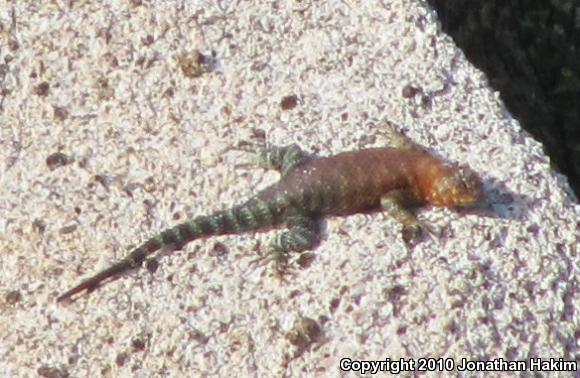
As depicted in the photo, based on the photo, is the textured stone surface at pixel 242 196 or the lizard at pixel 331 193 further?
the lizard at pixel 331 193

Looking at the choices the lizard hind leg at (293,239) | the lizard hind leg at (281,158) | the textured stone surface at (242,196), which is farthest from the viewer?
the lizard hind leg at (281,158)

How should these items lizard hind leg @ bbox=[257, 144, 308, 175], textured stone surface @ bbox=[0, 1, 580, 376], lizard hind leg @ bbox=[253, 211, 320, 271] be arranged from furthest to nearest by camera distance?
lizard hind leg @ bbox=[257, 144, 308, 175] < lizard hind leg @ bbox=[253, 211, 320, 271] < textured stone surface @ bbox=[0, 1, 580, 376]

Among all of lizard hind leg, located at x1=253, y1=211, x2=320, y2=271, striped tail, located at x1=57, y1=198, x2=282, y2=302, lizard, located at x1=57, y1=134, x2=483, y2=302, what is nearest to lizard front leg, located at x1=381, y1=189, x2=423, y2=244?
lizard, located at x1=57, y1=134, x2=483, y2=302

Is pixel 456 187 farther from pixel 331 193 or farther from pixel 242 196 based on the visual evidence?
pixel 242 196

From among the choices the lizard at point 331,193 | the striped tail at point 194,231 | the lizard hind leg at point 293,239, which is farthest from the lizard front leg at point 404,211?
the striped tail at point 194,231

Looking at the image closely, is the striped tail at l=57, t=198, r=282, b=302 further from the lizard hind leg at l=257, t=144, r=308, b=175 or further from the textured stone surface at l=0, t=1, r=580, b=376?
the lizard hind leg at l=257, t=144, r=308, b=175

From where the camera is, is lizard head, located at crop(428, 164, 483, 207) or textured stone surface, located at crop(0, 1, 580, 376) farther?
lizard head, located at crop(428, 164, 483, 207)

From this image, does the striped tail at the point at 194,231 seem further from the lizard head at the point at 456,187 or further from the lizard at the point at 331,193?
the lizard head at the point at 456,187
